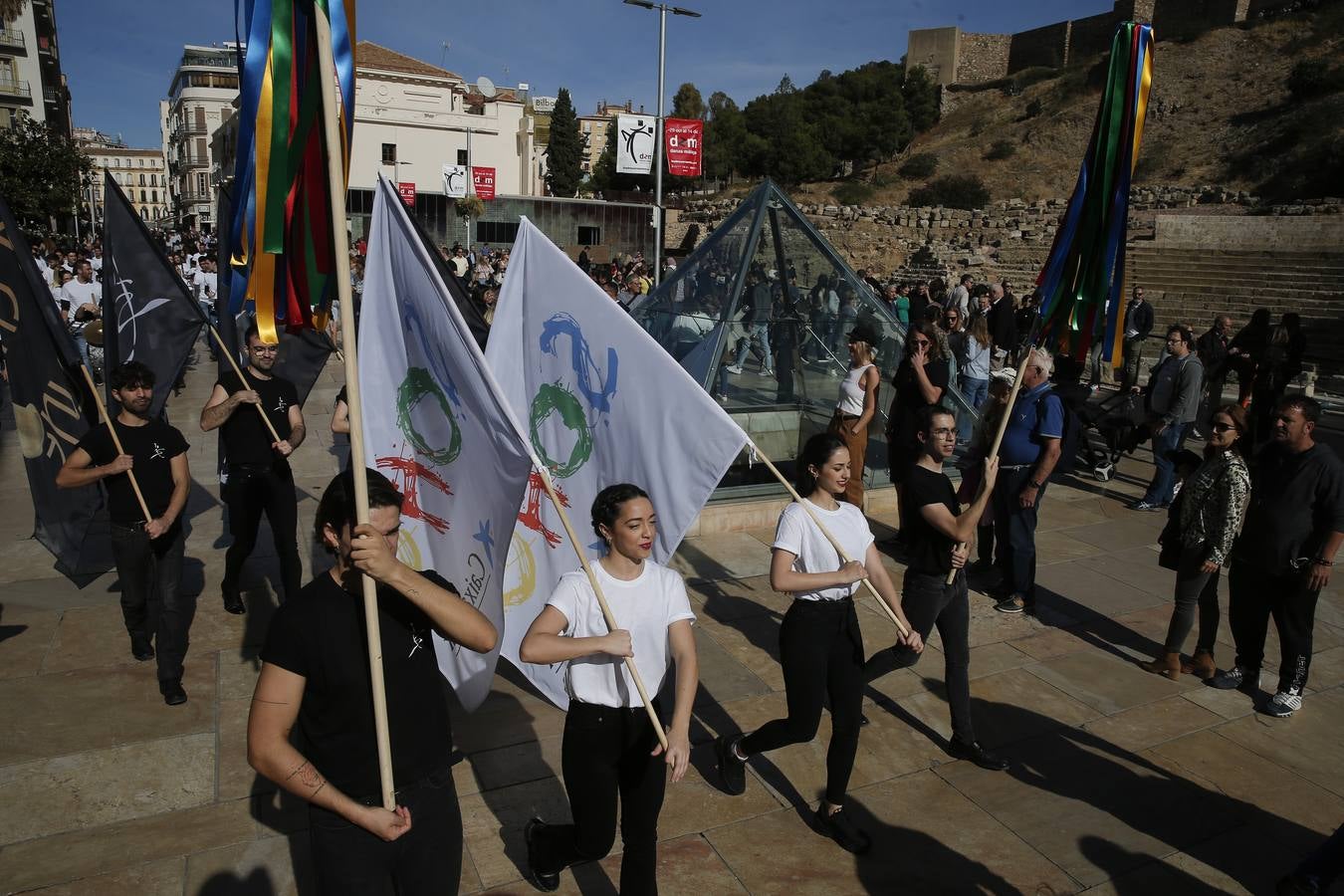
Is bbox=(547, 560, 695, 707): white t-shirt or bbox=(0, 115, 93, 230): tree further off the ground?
bbox=(0, 115, 93, 230): tree

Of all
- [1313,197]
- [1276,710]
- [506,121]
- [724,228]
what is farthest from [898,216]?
[1276,710]

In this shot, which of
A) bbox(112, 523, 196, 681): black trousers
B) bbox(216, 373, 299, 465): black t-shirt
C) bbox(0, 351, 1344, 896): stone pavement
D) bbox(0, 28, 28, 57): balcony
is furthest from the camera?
bbox(0, 28, 28, 57): balcony

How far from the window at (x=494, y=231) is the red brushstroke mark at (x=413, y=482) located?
43818 mm

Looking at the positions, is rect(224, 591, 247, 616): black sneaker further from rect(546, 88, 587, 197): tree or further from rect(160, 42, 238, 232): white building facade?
rect(160, 42, 238, 232): white building facade

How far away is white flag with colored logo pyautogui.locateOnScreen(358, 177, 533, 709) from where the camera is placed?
119 inches

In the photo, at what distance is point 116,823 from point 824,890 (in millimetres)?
2857

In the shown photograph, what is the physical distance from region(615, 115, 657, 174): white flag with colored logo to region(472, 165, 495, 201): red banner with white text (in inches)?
512

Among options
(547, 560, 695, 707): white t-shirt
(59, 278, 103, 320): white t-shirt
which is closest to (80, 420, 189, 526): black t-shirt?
(547, 560, 695, 707): white t-shirt

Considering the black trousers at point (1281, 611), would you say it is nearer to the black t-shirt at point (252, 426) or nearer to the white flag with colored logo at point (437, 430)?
the white flag with colored logo at point (437, 430)

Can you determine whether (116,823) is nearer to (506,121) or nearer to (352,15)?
(352,15)

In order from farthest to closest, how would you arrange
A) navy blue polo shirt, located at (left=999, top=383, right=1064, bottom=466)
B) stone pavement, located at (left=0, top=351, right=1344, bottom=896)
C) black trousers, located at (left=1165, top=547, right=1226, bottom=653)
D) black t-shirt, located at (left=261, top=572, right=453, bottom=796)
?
1. navy blue polo shirt, located at (left=999, top=383, right=1064, bottom=466)
2. black trousers, located at (left=1165, top=547, right=1226, bottom=653)
3. stone pavement, located at (left=0, top=351, right=1344, bottom=896)
4. black t-shirt, located at (left=261, top=572, right=453, bottom=796)

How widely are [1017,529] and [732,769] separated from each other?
3.13 meters

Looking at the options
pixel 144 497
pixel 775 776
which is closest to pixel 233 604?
pixel 144 497

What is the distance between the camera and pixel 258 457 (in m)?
5.38
